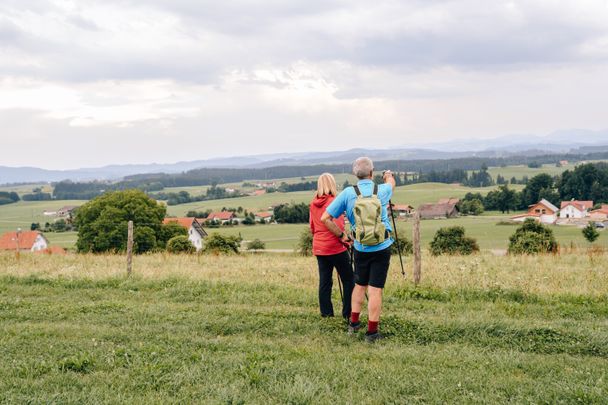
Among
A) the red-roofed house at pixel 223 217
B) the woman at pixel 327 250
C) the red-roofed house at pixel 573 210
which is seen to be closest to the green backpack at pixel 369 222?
the woman at pixel 327 250

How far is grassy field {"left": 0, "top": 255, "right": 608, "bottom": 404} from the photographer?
5.14m

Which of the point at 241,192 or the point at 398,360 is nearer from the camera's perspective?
the point at 398,360

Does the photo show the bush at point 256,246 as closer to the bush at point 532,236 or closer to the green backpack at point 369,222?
the bush at point 532,236

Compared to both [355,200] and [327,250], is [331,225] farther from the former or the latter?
[327,250]

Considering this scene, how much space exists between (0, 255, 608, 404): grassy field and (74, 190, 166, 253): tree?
3345 centimetres

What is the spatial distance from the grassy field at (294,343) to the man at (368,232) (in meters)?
0.48

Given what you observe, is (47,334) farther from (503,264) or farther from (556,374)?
(503,264)

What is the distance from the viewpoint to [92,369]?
5.80m

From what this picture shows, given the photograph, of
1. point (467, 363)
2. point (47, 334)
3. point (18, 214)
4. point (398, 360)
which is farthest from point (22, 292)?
point (18, 214)

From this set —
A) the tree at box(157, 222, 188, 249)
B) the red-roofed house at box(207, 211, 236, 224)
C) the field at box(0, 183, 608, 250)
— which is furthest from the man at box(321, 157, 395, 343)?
the red-roofed house at box(207, 211, 236, 224)

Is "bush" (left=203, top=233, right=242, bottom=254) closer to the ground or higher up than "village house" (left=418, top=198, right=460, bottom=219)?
higher up

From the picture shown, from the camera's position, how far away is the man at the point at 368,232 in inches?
270

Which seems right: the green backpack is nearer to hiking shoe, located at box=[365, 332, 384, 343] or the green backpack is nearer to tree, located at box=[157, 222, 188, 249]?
hiking shoe, located at box=[365, 332, 384, 343]

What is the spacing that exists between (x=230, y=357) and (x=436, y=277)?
237 inches
